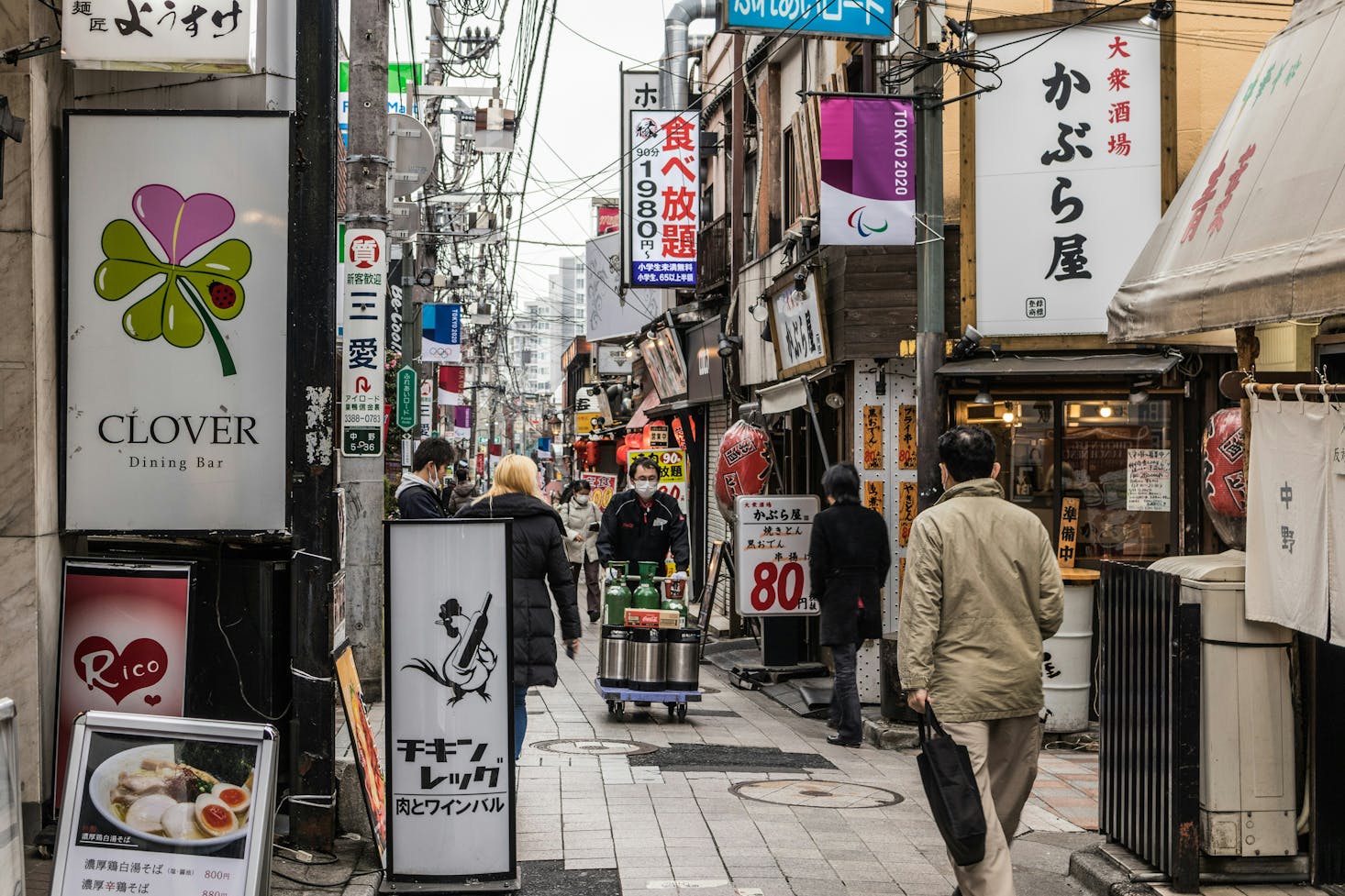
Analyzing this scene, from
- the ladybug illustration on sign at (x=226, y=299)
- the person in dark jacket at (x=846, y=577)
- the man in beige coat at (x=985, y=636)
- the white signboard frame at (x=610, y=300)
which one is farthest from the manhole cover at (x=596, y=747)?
the white signboard frame at (x=610, y=300)

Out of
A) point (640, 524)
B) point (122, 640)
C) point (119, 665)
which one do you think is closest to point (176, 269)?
point (122, 640)

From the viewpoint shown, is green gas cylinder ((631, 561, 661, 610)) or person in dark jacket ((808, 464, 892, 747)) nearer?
person in dark jacket ((808, 464, 892, 747))

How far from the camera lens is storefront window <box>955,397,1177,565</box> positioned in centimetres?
1259

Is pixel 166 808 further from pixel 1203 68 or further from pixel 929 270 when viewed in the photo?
pixel 1203 68

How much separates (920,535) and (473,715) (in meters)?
2.30

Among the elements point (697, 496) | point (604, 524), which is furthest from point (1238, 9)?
point (697, 496)

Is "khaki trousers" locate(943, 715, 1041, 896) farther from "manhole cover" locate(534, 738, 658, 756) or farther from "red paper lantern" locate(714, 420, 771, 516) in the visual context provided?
"red paper lantern" locate(714, 420, 771, 516)

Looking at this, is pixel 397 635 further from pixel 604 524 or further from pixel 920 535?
pixel 604 524

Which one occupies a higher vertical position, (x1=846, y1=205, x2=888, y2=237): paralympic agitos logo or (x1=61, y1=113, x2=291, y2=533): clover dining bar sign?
(x1=846, y1=205, x2=888, y2=237): paralympic agitos logo

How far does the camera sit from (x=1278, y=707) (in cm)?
634

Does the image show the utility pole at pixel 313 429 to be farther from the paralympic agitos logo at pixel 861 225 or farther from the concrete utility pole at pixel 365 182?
the paralympic agitos logo at pixel 861 225

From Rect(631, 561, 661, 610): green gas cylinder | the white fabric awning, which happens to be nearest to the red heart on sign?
the white fabric awning

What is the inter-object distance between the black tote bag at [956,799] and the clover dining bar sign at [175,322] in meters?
3.73

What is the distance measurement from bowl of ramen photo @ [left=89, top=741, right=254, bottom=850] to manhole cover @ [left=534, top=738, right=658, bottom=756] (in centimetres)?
527
